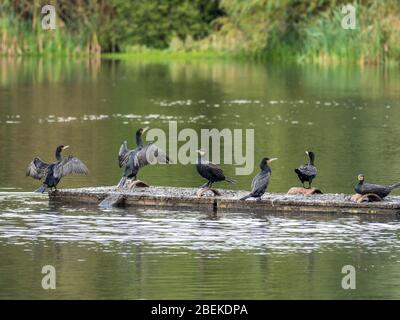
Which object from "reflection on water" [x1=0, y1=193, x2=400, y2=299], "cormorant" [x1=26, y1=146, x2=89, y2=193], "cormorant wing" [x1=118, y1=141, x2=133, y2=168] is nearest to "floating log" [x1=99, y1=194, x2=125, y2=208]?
"reflection on water" [x1=0, y1=193, x2=400, y2=299]

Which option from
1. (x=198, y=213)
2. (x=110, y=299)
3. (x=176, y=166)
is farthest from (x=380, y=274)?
(x=176, y=166)

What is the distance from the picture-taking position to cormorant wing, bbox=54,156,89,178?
2602cm

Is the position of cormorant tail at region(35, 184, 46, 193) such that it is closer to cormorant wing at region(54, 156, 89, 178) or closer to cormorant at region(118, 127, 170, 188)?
cormorant wing at region(54, 156, 89, 178)

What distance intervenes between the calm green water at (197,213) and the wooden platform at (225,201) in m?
0.28

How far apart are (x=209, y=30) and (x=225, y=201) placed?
58.5 metres

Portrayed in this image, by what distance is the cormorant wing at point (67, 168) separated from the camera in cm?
2602

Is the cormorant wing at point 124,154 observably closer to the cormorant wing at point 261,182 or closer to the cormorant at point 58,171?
the cormorant at point 58,171

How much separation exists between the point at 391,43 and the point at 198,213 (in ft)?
132

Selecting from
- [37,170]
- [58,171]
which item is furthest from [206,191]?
[37,170]

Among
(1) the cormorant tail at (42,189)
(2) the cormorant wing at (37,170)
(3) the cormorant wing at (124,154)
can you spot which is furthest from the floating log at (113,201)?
(2) the cormorant wing at (37,170)

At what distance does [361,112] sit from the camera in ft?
148

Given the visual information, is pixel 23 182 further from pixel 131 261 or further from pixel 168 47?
pixel 168 47

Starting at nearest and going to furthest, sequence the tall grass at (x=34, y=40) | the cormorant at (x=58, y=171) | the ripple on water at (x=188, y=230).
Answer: the ripple on water at (x=188, y=230)
the cormorant at (x=58, y=171)
the tall grass at (x=34, y=40)

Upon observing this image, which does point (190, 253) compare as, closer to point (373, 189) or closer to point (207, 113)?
point (373, 189)
